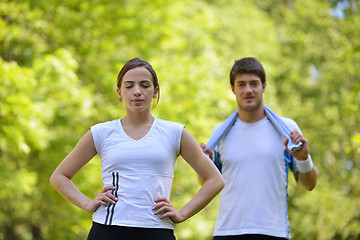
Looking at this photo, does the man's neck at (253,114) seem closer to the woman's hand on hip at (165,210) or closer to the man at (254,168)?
the man at (254,168)

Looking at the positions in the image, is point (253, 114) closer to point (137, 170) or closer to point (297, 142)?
point (297, 142)

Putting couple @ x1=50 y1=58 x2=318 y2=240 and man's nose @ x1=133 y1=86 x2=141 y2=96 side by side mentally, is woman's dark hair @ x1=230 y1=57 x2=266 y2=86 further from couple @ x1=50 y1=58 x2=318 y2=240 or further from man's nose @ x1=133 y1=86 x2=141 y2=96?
man's nose @ x1=133 y1=86 x2=141 y2=96

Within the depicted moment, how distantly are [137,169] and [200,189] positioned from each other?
0.36m

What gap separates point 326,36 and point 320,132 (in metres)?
2.91

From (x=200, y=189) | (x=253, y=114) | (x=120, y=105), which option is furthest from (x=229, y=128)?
Result: (x=120, y=105)

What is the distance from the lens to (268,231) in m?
3.49

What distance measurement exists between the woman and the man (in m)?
0.83

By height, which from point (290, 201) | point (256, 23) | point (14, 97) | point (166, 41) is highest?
point (256, 23)

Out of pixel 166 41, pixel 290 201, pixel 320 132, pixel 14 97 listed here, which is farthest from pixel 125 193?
pixel 290 201

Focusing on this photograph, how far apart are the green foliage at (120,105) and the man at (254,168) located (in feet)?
4.44

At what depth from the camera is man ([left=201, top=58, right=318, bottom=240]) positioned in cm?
354

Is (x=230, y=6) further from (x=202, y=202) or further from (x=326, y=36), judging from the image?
(x=202, y=202)

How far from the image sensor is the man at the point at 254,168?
3537mm

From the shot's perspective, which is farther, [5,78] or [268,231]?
[5,78]
